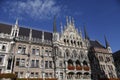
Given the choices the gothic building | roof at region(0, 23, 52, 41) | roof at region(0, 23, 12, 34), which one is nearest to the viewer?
the gothic building

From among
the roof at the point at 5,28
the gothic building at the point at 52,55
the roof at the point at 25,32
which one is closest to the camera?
the gothic building at the point at 52,55

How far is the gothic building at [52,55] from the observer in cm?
3475

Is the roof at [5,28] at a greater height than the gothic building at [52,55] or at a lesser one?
greater

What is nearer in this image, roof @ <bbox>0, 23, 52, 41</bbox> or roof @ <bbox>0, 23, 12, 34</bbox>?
roof @ <bbox>0, 23, 12, 34</bbox>

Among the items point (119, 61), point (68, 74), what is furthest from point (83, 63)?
point (119, 61)

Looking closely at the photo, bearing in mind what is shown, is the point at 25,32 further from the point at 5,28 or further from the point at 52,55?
the point at 52,55

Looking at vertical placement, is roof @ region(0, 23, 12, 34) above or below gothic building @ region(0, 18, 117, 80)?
above

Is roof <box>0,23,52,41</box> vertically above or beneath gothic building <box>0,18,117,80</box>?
above

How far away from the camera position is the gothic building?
3475 cm

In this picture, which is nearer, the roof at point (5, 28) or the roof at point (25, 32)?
the roof at point (5, 28)

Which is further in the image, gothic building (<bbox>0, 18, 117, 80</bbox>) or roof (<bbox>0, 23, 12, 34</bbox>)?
roof (<bbox>0, 23, 12, 34</bbox>)

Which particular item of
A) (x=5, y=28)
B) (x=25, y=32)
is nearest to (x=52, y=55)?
(x=25, y=32)

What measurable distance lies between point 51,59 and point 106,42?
27.1 meters

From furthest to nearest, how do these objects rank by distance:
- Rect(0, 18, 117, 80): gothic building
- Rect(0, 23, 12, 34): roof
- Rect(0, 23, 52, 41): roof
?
Rect(0, 23, 52, 41): roof, Rect(0, 23, 12, 34): roof, Rect(0, 18, 117, 80): gothic building
